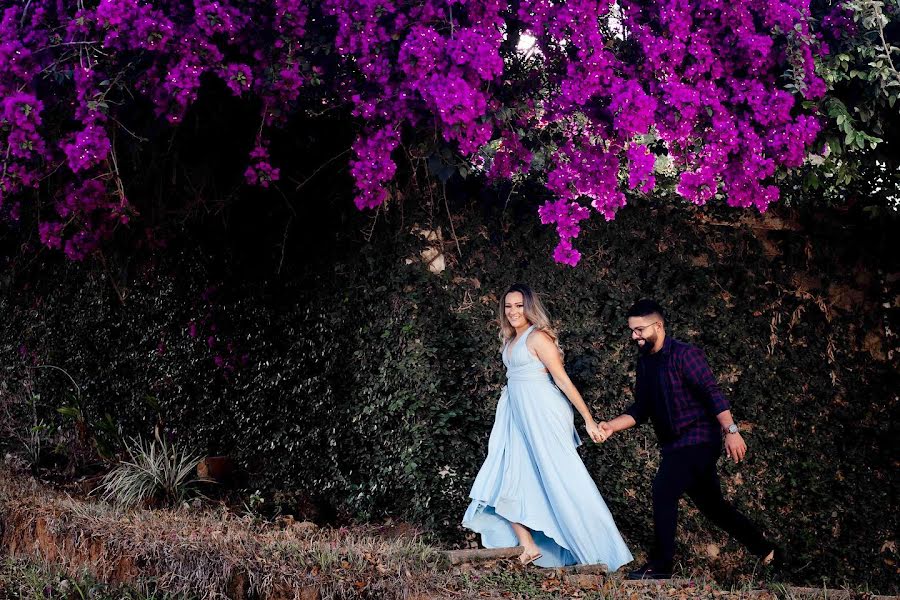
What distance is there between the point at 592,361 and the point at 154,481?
136 inches

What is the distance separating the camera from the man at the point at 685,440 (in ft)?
17.2

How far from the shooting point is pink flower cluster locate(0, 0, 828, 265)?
5.27 metres

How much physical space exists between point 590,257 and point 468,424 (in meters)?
1.50

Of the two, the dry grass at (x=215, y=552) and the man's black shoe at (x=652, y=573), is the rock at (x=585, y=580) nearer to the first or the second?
the man's black shoe at (x=652, y=573)

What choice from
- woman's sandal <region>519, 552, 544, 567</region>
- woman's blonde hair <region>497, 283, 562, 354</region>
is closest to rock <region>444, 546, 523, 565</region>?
woman's sandal <region>519, 552, 544, 567</region>

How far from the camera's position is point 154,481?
768 centimetres

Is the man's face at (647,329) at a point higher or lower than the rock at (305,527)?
higher

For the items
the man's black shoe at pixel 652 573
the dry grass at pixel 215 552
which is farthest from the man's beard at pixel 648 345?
the dry grass at pixel 215 552

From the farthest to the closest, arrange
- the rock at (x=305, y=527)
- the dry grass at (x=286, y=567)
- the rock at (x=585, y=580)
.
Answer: the rock at (x=305, y=527), the rock at (x=585, y=580), the dry grass at (x=286, y=567)

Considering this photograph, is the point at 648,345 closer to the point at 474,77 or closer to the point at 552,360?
the point at 552,360

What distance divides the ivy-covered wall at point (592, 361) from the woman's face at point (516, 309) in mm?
1041

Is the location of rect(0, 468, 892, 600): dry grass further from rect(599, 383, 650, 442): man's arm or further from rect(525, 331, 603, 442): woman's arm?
rect(525, 331, 603, 442): woman's arm

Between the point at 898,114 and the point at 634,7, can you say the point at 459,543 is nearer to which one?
the point at 634,7

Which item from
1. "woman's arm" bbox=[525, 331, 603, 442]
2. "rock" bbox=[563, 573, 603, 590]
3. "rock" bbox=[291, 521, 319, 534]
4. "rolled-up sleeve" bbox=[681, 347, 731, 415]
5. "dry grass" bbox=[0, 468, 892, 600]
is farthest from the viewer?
"rock" bbox=[291, 521, 319, 534]
